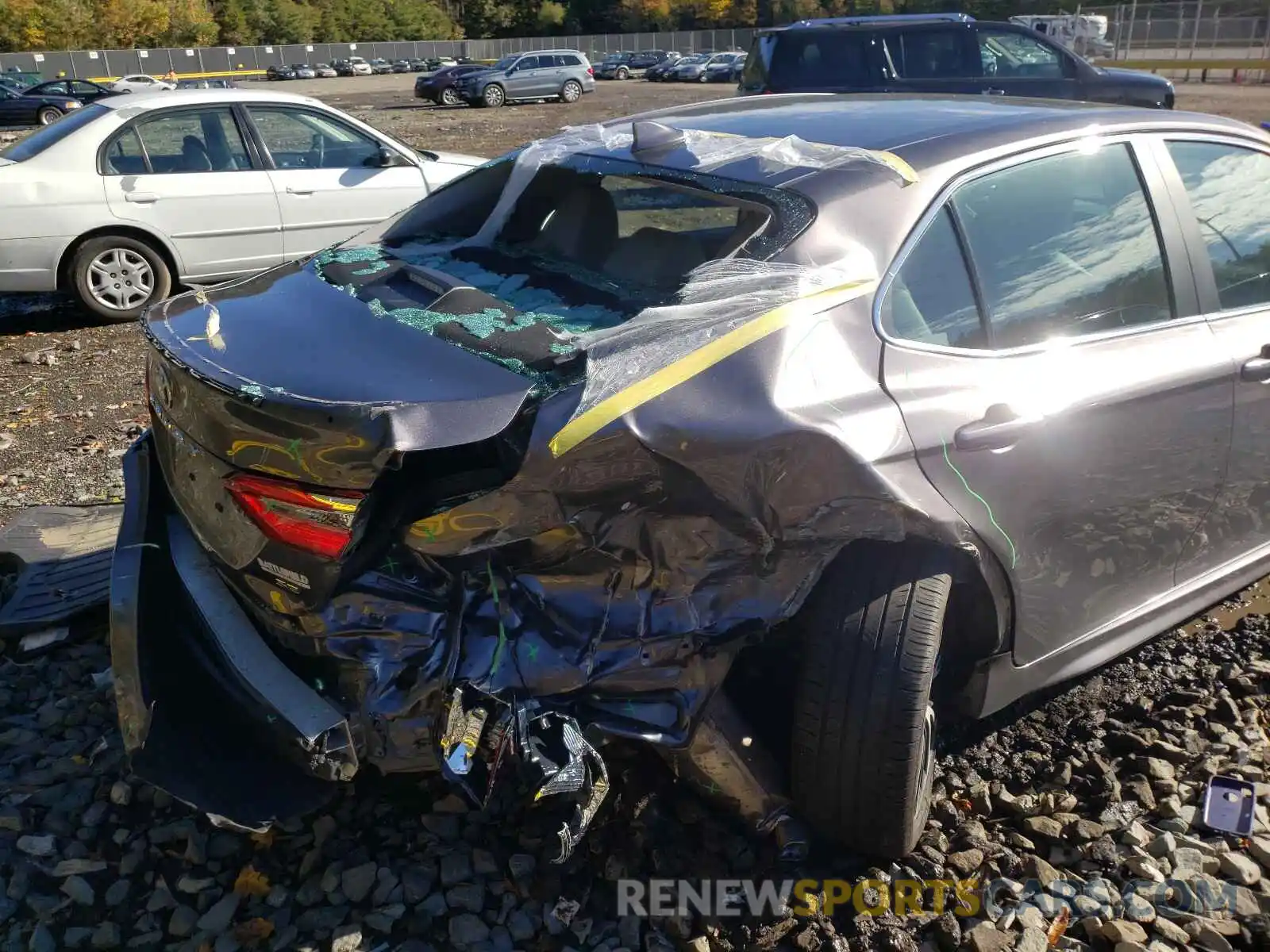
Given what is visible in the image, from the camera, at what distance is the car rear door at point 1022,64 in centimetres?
1183

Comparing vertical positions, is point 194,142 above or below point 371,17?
below

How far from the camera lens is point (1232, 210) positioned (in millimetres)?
3061

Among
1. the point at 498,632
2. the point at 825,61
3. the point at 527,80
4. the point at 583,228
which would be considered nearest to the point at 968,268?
the point at 583,228

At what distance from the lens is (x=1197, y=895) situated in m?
2.39

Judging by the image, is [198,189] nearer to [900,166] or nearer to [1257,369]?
[900,166]

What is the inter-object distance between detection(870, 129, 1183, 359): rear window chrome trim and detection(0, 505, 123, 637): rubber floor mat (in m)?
2.38

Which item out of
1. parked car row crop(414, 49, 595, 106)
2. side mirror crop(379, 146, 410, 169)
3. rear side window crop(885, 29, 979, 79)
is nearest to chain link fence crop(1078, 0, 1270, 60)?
parked car row crop(414, 49, 595, 106)

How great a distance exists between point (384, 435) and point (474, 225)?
1725mm

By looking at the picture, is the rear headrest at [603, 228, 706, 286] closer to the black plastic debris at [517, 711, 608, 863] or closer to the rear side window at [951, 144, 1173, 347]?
the rear side window at [951, 144, 1173, 347]

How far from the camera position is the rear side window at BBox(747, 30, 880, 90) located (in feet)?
37.8

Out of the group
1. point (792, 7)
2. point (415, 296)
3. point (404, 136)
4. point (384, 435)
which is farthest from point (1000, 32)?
point (792, 7)

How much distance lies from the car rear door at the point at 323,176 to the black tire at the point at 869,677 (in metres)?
5.95

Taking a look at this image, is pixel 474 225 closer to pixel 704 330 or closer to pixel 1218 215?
pixel 704 330

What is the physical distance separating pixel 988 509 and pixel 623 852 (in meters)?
1.19
